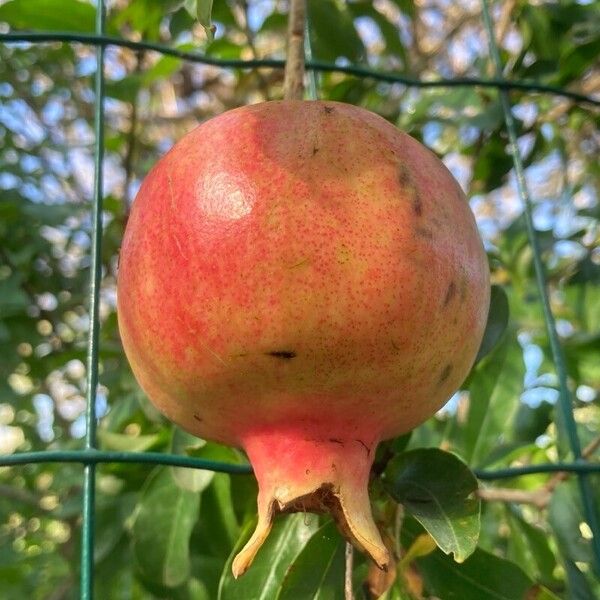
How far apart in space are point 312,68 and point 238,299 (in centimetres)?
43

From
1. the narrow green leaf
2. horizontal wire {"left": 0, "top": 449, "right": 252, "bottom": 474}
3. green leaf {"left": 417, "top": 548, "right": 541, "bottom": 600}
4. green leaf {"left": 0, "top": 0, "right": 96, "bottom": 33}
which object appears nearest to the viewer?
horizontal wire {"left": 0, "top": 449, "right": 252, "bottom": 474}

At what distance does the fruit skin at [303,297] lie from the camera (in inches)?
19.9

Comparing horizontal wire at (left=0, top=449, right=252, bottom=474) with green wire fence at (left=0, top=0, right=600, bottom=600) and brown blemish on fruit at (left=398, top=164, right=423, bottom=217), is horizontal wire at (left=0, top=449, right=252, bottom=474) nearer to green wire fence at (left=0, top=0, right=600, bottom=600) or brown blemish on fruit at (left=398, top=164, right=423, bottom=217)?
green wire fence at (left=0, top=0, right=600, bottom=600)

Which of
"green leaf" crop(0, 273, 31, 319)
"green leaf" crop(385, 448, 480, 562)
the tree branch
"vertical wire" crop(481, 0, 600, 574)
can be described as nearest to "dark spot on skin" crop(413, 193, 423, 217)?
"green leaf" crop(385, 448, 480, 562)

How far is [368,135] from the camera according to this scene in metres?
0.57

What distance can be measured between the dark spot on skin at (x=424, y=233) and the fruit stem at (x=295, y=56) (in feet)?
0.62

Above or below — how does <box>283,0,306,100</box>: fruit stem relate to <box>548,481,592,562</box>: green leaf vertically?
above

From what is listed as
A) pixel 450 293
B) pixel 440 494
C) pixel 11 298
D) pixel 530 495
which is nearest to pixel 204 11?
pixel 450 293

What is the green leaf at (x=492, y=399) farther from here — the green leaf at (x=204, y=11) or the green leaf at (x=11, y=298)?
the green leaf at (x=11, y=298)

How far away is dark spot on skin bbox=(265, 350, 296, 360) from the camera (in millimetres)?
503

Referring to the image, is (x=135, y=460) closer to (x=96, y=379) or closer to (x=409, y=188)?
(x=96, y=379)

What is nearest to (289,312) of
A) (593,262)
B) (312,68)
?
(312,68)

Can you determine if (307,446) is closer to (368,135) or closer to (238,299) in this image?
(238,299)

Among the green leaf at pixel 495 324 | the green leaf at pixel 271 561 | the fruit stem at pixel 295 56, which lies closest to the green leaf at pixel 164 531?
the green leaf at pixel 271 561
